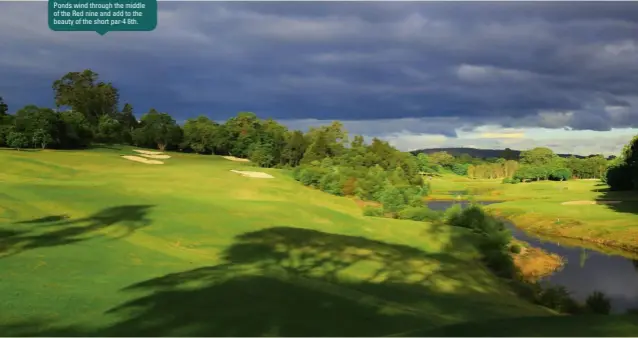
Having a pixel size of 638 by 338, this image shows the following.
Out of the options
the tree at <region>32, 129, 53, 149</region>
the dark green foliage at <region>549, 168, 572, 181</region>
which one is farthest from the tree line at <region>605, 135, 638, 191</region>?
the tree at <region>32, 129, 53, 149</region>

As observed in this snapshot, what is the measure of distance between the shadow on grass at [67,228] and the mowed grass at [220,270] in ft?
0.29

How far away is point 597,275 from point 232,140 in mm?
103881

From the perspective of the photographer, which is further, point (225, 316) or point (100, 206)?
point (100, 206)

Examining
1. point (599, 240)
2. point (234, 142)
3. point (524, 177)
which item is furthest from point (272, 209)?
point (524, 177)

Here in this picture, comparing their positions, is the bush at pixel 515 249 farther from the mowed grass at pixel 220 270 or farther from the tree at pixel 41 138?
the tree at pixel 41 138

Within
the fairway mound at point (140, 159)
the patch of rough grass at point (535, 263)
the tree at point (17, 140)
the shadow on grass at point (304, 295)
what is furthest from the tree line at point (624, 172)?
the tree at point (17, 140)

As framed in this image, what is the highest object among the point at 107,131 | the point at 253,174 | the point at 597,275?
the point at 107,131

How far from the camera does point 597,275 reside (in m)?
49.8

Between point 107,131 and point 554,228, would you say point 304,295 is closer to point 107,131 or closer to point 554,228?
point 554,228

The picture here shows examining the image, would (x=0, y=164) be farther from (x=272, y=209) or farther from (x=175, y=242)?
(x=175, y=242)

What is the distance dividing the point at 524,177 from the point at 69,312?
194m

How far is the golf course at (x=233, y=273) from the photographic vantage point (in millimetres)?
15422

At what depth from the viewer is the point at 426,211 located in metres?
66.1

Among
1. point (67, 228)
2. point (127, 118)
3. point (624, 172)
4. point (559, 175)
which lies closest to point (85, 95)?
point (127, 118)
